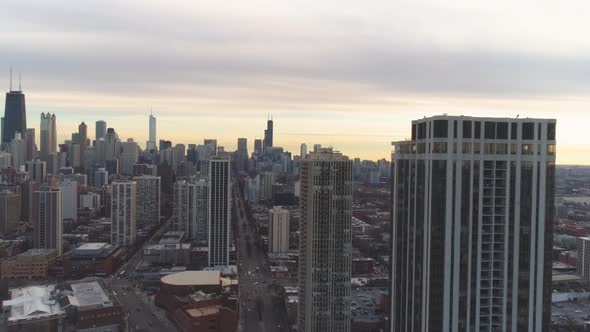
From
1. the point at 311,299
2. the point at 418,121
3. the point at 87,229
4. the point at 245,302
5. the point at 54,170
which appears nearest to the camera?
the point at 418,121

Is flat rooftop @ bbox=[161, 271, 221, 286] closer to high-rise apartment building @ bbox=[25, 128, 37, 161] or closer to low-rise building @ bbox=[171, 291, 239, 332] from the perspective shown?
low-rise building @ bbox=[171, 291, 239, 332]

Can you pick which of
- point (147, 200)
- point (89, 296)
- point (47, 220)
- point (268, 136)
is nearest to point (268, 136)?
point (268, 136)

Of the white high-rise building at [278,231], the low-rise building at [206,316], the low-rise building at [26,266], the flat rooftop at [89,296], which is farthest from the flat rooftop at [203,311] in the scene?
the white high-rise building at [278,231]

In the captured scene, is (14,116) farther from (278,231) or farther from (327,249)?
(327,249)

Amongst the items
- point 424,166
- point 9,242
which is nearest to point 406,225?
point 424,166

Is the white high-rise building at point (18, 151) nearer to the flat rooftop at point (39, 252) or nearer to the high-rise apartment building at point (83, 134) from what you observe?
the high-rise apartment building at point (83, 134)

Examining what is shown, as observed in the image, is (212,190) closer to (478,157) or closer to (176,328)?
(176,328)
